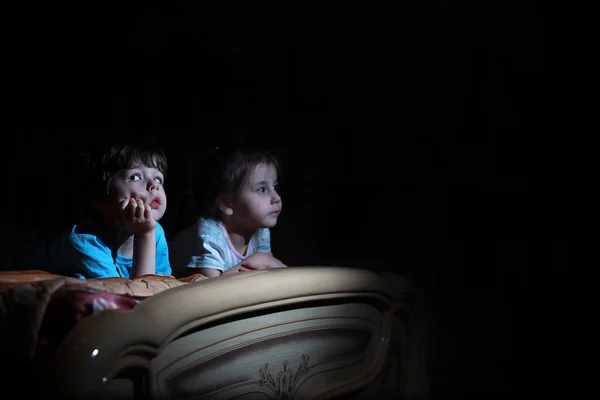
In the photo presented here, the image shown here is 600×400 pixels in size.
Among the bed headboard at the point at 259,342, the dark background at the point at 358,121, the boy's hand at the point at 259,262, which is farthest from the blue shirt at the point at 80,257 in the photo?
the bed headboard at the point at 259,342

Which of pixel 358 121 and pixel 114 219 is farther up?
pixel 358 121

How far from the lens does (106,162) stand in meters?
1.88

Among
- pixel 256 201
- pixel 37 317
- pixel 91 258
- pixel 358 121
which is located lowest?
pixel 37 317

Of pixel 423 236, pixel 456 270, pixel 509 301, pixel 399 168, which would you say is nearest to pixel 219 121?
pixel 399 168

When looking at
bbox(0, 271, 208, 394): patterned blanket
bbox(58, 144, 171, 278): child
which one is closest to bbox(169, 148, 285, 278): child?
bbox(58, 144, 171, 278): child

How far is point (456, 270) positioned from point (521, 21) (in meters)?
1.00

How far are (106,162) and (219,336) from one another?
0.75m

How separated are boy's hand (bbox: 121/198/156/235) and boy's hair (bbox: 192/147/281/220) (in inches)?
13.1

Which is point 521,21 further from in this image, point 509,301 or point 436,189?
point 509,301

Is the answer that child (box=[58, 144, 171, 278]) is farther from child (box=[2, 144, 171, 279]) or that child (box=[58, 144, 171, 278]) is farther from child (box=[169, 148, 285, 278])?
child (box=[169, 148, 285, 278])

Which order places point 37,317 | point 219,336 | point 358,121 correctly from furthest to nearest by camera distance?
point 358,121 → point 219,336 → point 37,317

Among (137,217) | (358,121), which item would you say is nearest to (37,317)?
(137,217)

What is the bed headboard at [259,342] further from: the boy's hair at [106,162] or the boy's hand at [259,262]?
the boy's hair at [106,162]

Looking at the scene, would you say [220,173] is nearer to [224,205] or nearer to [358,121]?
[224,205]
